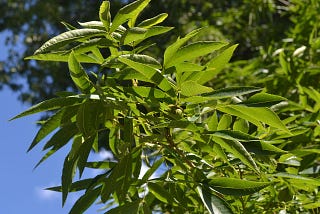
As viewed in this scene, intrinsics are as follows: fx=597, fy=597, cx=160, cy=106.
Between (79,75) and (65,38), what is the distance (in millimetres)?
51

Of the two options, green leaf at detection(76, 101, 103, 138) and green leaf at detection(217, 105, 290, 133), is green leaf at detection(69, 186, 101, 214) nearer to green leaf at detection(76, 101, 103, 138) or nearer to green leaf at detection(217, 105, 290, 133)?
green leaf at detection(76, 101, 103, 138)

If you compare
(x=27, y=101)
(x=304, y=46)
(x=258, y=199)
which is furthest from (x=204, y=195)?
(x=27, y=101)

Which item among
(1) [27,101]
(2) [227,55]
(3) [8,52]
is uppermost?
(2) [227,55]

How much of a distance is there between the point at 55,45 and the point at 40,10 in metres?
6.20

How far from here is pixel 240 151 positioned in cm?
74

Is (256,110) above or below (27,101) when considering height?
above

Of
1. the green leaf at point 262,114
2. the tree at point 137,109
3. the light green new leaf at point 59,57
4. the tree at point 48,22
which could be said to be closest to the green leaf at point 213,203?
the tree at point 137,109

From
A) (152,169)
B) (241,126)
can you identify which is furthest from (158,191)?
(241,126)

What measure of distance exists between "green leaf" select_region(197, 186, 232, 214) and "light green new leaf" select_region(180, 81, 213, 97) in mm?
123

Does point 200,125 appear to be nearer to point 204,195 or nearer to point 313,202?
point 204,195

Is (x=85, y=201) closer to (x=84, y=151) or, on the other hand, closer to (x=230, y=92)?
(x=84, y=151)

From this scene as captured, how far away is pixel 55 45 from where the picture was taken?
708 mm

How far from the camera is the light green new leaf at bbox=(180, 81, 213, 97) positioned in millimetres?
728

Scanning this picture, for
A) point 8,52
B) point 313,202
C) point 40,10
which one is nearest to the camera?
point 313,202
